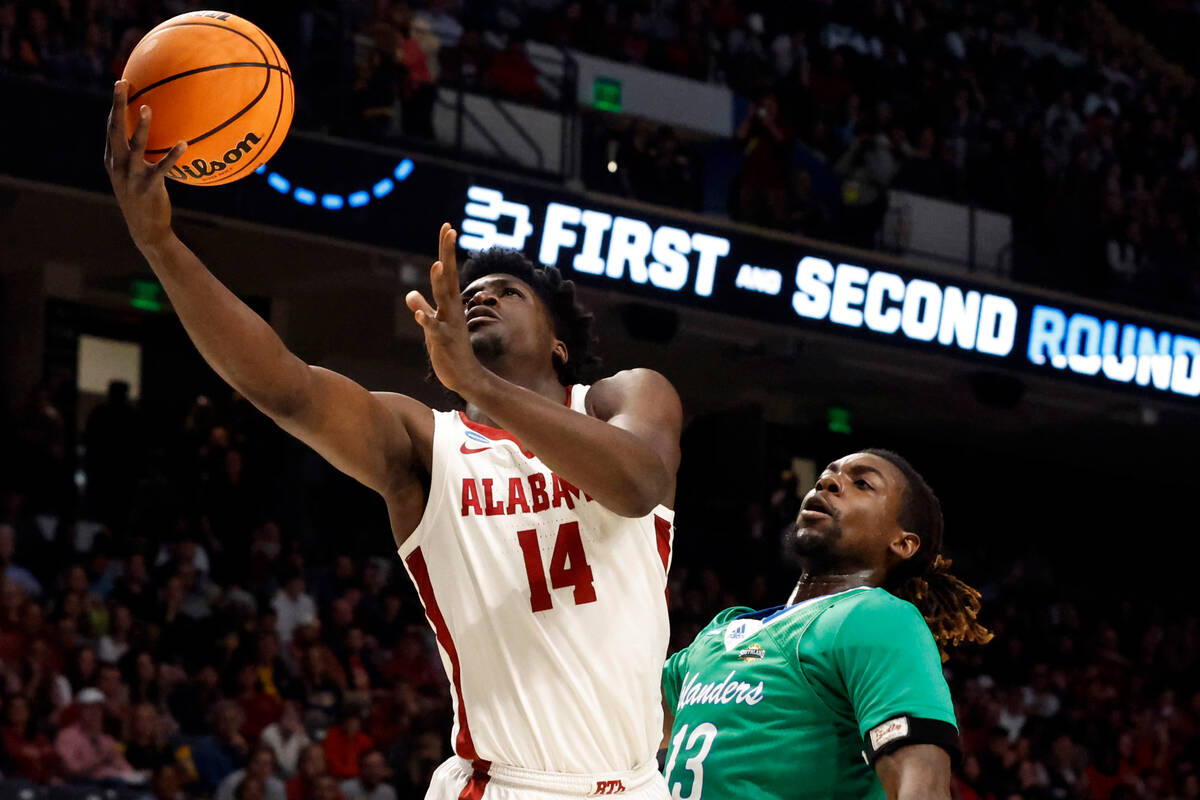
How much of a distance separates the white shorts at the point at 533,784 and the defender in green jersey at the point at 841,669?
1.43 ft

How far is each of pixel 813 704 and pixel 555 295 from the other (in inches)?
44.2

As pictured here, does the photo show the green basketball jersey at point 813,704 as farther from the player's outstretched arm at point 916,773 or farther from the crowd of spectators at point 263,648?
the crowd of spectators at point 263,648

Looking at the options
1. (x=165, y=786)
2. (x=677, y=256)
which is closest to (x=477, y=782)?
(x=165, y=786)

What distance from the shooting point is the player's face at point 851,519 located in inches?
168

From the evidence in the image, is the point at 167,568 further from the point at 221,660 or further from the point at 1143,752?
the point at 1143,752

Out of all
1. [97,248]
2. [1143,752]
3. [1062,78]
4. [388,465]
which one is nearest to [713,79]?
[1062,78]

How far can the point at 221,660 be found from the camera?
10.3 metres

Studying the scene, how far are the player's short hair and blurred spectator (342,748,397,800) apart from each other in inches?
246

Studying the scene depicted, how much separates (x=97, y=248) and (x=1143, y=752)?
9.64m

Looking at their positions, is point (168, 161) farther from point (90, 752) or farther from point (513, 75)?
point (513, 75)

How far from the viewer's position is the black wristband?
11.8 feet

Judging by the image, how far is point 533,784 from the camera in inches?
137

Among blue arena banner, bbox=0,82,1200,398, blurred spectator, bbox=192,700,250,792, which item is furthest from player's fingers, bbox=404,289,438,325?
blue arena banner, bbox=0,82,1200,398

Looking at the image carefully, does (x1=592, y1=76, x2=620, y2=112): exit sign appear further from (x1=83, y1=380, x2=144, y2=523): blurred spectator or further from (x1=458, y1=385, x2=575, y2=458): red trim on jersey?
(x1=458, y1=385, x2=575, y2=458): red trim on jersey
